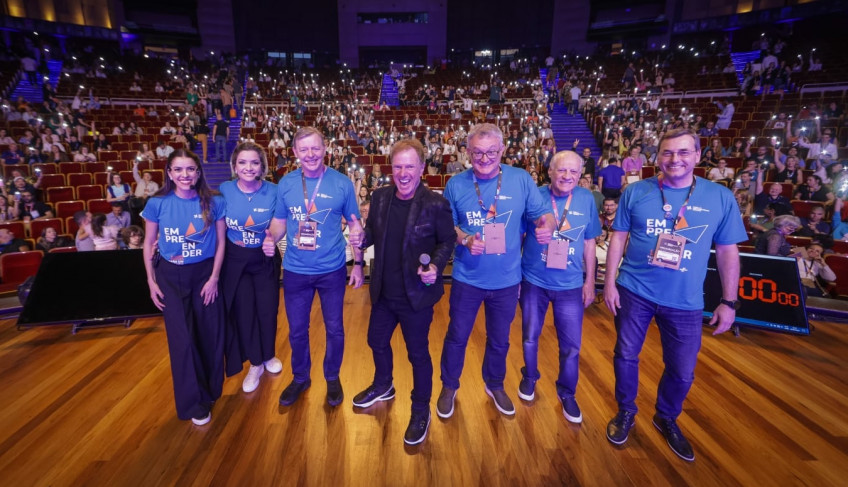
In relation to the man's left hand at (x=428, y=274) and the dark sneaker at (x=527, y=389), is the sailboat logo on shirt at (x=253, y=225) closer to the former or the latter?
the man's left hand at (x=428, y=274)

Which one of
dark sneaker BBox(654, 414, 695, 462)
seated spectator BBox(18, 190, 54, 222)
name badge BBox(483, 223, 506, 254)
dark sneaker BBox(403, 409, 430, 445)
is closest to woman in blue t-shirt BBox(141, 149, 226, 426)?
dark sneaker BBox(403, 409, 430, 445)

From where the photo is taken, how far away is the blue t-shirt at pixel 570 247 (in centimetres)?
228

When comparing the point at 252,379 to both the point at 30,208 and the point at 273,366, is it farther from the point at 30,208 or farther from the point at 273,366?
the point at 30,208

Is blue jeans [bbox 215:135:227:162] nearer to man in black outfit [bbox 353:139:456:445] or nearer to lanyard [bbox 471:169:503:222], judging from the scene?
man in black outfit [bbox 353:139:456:445]

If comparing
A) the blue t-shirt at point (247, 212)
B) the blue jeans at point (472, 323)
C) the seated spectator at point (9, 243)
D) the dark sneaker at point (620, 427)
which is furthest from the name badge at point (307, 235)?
the seated spectator at point (9, 243)

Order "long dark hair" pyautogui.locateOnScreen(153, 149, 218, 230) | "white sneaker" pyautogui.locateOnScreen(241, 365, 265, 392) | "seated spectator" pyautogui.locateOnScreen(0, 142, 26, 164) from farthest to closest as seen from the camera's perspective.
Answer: "seated spectator" pyautogui.locateOnScreen(0, 142, 26, 164)
"white sneaker" pyautogui.locateOnScreen(241, 365, 265, 392)
"long dark hair" pyautogui.locateOnScreen(153, 149, 218, 230)

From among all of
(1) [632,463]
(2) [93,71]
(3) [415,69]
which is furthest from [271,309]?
(3) [415,69]

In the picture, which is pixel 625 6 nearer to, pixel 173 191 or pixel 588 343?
pixel 588 343

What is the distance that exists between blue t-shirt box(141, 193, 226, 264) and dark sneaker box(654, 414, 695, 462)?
278 cm

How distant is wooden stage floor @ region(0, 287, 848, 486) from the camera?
202cm

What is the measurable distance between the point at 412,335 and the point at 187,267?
4.24 ft

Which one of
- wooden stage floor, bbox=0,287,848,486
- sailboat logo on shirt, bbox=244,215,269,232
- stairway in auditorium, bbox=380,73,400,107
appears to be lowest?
wooden stage floor, bbox=0,287,848,486

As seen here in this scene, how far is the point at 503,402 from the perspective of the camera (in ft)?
8.06

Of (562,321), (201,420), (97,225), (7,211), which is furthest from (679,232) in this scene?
(7,211)
